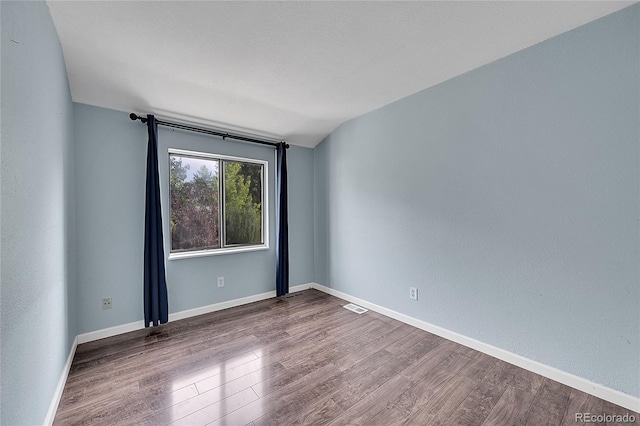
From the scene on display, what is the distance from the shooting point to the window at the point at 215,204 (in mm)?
3008

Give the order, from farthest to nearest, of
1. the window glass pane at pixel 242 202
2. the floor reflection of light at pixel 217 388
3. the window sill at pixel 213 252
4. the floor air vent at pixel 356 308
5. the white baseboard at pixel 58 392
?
the window glass pane at pixel 242 202 < the floor air vent at pixel 356 308 < the window sill at pixel 213 252 < the floor reflection of light at pixel 217 388 < the white baseboard at pixel 58 392

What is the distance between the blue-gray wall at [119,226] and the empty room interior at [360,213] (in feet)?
0.07

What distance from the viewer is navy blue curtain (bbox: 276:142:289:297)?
3.61 m

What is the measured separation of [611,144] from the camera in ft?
5.43

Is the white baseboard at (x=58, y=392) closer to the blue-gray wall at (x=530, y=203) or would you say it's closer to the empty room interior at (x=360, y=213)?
the empty room interior at (x=360, y=213)

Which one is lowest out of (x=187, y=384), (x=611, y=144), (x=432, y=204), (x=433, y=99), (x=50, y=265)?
(x=187, y=384)

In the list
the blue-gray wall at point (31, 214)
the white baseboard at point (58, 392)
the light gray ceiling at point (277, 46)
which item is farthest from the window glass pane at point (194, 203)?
the white baseboard at point (58, 392)

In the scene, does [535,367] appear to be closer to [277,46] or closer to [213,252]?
[277,46]

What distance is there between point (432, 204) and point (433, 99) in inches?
40.7

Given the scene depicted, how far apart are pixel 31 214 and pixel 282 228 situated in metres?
2.53

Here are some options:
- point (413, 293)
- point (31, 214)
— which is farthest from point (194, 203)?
point (413, 293)

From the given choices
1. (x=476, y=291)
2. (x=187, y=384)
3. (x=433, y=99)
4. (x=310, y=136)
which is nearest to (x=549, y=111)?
(x=433, y=99)

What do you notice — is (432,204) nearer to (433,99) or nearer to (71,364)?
(433,99)

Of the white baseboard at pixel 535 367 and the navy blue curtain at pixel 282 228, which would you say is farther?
the navy blue curtain at pixel 282 228
